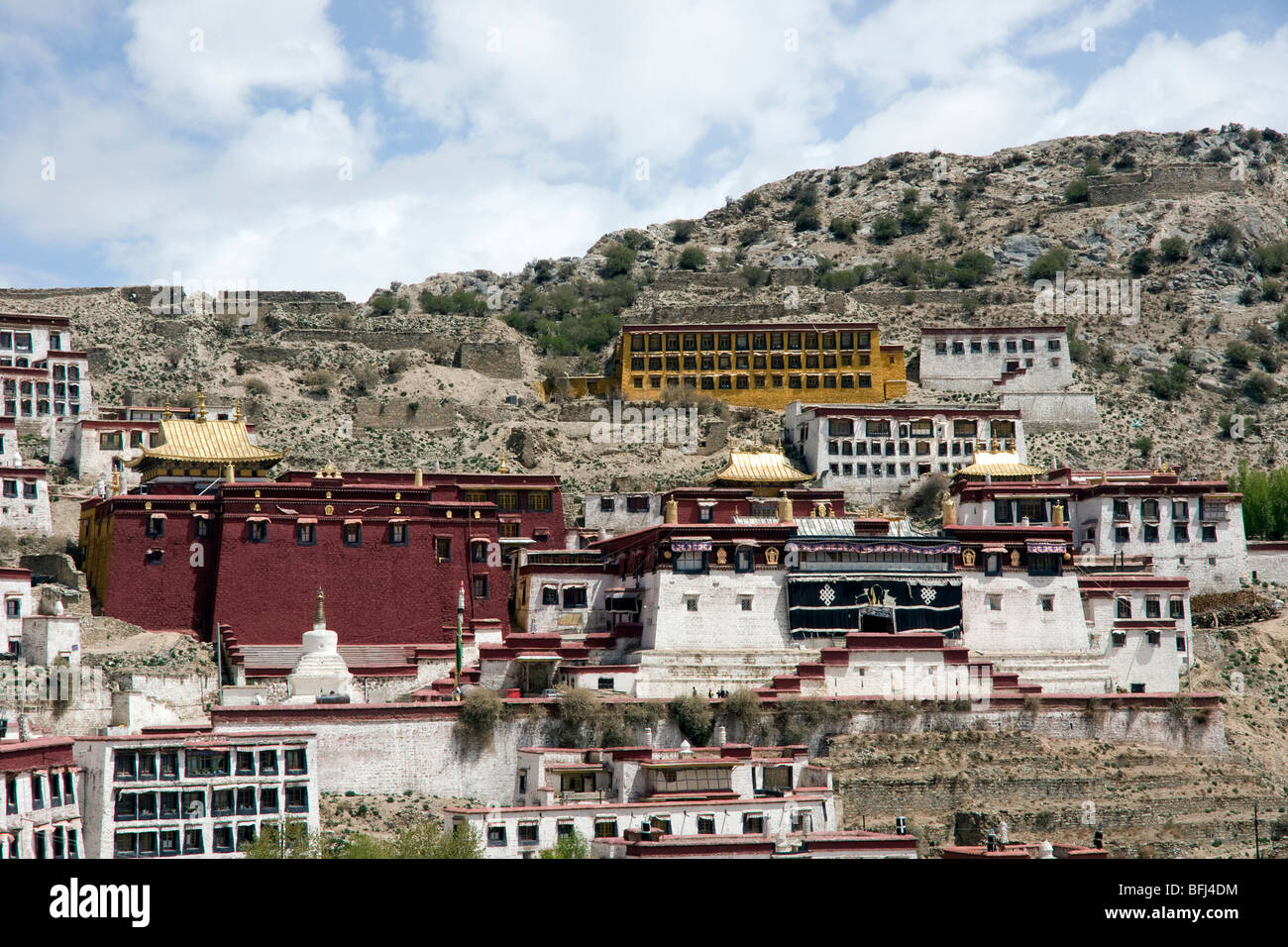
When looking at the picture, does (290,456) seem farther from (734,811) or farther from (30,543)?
(734,811)

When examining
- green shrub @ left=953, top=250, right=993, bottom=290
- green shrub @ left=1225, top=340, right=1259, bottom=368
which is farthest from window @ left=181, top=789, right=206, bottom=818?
green shrub @ left=953, top=250, right=993, bottom=290

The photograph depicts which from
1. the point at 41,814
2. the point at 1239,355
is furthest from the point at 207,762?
the point at 1239,355

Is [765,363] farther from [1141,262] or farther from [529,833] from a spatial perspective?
[529,833]

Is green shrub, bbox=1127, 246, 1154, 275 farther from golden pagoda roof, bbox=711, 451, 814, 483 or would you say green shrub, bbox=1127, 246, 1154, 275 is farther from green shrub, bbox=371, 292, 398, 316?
green shrub, bbox=371, 292, 398, 316

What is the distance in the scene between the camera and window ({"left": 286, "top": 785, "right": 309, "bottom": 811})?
49.2 m

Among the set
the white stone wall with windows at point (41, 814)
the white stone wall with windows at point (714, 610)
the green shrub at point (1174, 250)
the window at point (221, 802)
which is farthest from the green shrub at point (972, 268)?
the white stone wall with windows at point (41, 814)

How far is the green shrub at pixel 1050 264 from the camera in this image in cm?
11419

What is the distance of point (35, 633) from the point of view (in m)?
57.2

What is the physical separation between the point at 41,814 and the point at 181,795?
3854mm

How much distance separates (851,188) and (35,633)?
9089 cm

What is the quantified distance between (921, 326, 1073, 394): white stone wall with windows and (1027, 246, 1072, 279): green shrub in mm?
18516

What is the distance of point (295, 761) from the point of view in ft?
164

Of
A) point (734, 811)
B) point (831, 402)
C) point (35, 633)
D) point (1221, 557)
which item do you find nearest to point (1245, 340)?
point (831, 402)
